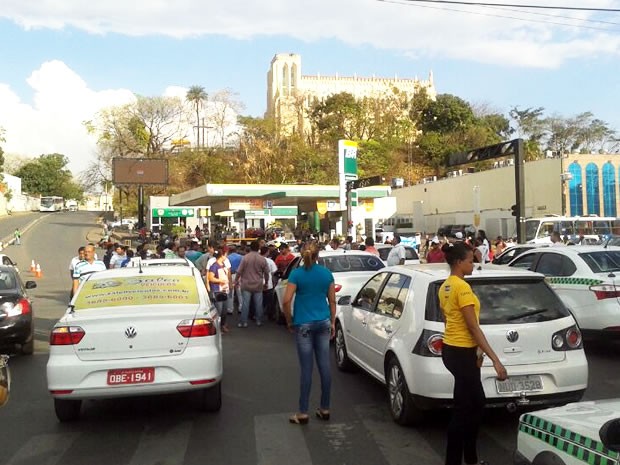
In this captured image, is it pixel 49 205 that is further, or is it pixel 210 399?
pixel 49 205

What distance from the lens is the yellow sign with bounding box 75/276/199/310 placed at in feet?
21.4

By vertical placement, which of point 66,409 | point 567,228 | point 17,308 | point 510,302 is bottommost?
point 66,409

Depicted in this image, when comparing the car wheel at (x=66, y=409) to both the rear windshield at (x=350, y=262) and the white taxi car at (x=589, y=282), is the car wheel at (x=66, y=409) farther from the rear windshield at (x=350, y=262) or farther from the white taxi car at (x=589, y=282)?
the white taxi car at (x=589, y=282)

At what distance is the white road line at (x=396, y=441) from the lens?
16.7ft

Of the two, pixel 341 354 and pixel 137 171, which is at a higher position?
pixel 137 171

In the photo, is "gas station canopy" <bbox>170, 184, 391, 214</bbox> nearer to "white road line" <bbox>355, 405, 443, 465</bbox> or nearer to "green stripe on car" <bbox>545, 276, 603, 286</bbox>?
"green stripe on car" <bbox>545, 276, 603, 286</bbox>

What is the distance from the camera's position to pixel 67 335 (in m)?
5.97

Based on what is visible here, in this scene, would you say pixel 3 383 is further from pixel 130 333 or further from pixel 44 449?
pixel 130 333

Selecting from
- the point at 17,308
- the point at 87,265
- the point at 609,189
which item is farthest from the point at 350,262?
the point at 609,189

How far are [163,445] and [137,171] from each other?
4090 centimetres

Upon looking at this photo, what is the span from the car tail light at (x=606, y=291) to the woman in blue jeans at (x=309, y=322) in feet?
15.4

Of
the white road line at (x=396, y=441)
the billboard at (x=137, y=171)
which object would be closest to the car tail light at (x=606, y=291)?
the white road line at (x=396, y=441)

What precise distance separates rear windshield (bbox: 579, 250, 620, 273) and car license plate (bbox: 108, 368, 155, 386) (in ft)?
21.5

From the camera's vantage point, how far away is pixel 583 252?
9.52m
